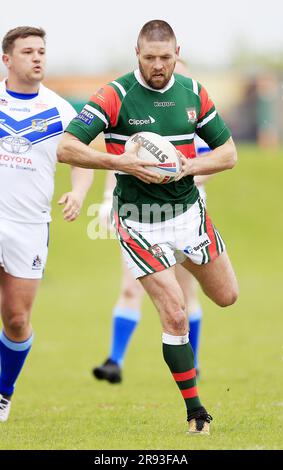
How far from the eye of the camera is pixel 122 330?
36.4ft

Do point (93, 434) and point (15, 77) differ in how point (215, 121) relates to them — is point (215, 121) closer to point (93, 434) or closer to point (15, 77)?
point (15, 77)

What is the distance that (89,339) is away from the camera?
53.3 ft

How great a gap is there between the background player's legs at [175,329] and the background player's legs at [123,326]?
3.81 meters

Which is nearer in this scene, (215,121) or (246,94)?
(215,121)

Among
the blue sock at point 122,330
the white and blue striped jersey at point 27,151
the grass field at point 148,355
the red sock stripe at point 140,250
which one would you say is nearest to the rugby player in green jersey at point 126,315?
the blue sock at point 122,330

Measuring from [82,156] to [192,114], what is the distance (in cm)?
90

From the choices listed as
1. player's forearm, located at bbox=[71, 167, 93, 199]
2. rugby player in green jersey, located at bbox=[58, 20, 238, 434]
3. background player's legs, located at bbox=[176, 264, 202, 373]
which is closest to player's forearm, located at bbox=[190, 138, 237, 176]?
rugby player in green jersey, located at bbox=[58, 20, 238, 434]

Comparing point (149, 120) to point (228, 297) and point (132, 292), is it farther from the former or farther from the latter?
point (132, 292)

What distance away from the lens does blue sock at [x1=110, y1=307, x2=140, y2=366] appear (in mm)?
11102

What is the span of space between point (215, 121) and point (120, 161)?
91cm

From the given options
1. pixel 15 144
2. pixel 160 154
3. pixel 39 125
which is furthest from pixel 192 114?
pixel 15 144

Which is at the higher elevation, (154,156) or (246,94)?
(154,156)
